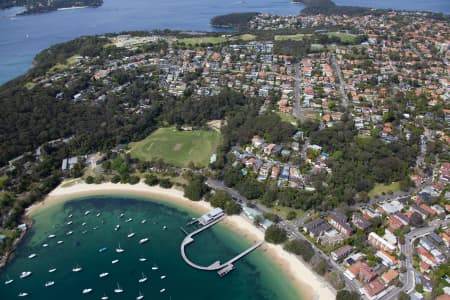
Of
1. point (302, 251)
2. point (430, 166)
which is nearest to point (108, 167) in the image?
point (302, 251)

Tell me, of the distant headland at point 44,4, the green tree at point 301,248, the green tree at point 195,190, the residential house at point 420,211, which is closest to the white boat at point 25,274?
the green tree at point 195,190

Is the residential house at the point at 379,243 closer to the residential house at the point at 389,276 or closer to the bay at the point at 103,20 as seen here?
the residential house at the point at 389,276

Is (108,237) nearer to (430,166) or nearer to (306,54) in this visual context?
(430,166)

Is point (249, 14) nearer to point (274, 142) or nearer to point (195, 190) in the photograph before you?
point (274, 142)

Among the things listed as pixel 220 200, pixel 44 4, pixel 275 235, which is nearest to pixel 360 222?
pixel 275 235

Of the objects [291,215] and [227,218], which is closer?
[291,215]

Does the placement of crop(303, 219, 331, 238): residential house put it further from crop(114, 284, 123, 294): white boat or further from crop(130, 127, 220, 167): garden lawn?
crop(114, 284, 123, 294): white boat
